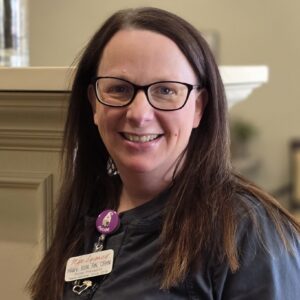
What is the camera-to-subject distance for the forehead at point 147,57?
2.82 feet

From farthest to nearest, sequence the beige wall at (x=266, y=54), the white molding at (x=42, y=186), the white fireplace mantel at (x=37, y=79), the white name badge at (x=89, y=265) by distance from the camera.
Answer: the beige wall at (x=266, y=54)
the white molding at (x=42, y=186)
the white fireplace mantel at (x=37, y=79)
the white name badge at (x=89, y=265)

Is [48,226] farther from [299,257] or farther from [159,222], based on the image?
[299,257]

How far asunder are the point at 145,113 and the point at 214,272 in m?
0.26

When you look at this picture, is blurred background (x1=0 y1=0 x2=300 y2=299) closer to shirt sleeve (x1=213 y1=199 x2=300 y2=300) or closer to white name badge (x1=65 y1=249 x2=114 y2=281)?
white name badge (x1=65 y1=249 x2=114 y2=281)

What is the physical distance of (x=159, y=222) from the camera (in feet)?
2.98

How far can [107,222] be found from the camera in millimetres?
980

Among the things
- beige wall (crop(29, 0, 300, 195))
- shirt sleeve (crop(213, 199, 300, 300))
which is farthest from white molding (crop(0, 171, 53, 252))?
beige wall (crop(29, 0, 300, 195))

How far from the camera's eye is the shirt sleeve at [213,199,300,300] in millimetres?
802

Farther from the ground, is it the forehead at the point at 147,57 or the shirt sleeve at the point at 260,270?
the forehead at the point at 147,57

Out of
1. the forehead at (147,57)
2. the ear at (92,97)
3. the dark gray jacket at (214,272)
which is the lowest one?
the dark gray jacket at (214,272)

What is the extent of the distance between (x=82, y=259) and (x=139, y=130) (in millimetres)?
256

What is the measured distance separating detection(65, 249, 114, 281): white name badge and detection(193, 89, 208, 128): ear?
26 centimetres

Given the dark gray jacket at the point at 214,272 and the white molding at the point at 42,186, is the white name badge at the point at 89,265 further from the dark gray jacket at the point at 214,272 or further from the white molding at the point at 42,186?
the white molding at the point at 42,186

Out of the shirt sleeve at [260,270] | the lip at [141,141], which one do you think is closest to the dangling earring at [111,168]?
the lip at [141,141]
